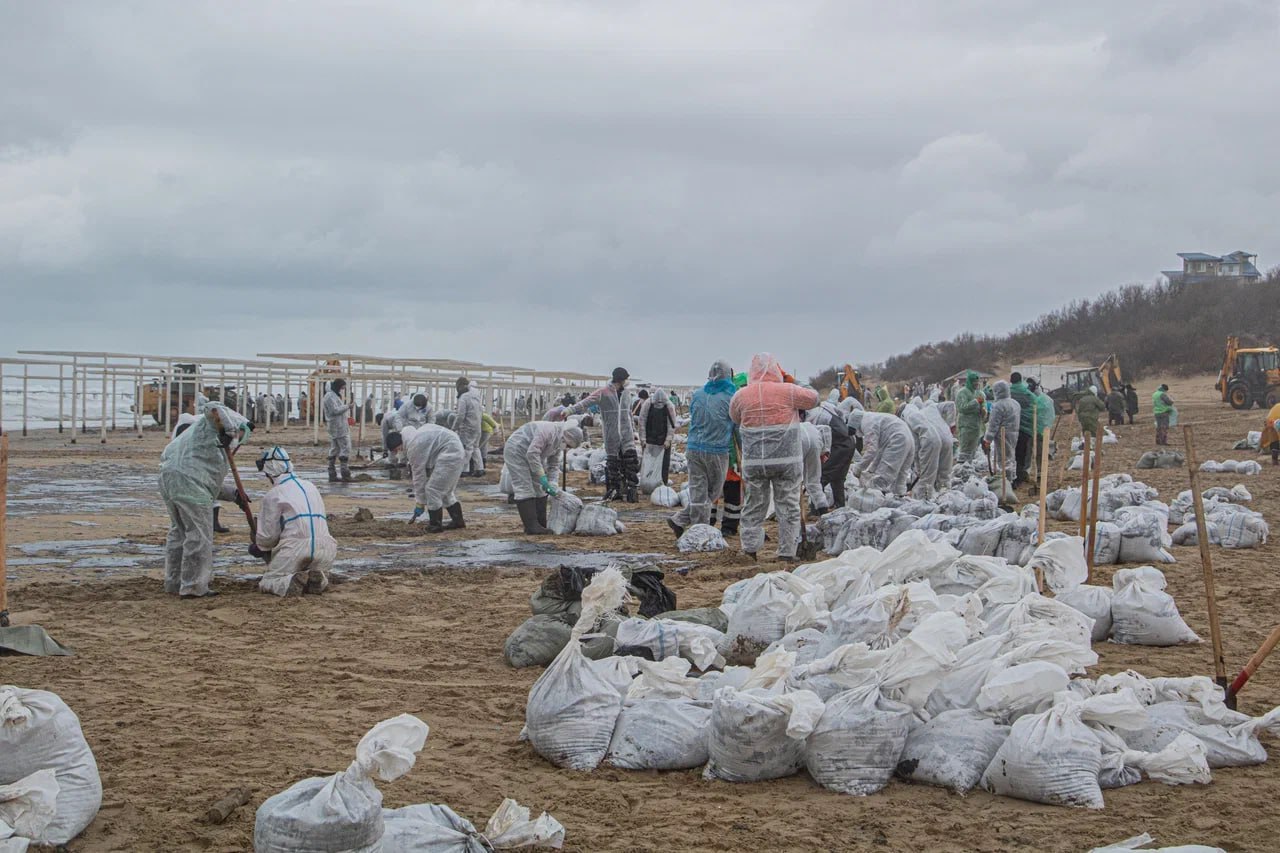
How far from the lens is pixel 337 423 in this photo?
18.7 m

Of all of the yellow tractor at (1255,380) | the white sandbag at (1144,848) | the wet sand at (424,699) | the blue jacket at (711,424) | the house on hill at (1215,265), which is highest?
the house on hill at (1215,265)

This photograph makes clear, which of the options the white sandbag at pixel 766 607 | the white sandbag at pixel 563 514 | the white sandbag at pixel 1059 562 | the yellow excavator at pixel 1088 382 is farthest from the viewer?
the yellow excavator at pixel 1088 382

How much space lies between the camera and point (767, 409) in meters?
9.49

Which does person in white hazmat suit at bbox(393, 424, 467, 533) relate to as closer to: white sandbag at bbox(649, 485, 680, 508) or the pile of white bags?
white sandbag at bbox(649, 485, 680, 508)

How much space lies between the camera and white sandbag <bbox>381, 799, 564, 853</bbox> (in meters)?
3.30

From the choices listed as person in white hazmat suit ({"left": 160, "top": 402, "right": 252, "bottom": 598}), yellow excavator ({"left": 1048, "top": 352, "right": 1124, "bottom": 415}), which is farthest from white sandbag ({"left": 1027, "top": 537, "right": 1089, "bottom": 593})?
yellow excavator ({"left": 1048, "top": 352, "right": 1124, "bottom": 415})

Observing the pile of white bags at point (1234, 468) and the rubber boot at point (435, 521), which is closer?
the rubber boot at point (435, 521)

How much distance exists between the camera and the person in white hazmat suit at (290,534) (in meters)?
8.26

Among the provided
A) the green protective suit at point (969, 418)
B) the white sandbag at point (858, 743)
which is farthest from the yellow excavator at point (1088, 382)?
the white sandbag at point (858, 743)

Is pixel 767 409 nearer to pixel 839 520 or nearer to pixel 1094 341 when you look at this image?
pixel 839 520

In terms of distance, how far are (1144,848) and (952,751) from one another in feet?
3.02

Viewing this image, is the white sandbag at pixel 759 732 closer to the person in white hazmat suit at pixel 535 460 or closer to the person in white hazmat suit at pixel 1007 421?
the person in white hazmat suit at pixel 535 460

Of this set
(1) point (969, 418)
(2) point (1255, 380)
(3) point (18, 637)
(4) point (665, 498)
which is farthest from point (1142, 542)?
(2) point (1255, 380)

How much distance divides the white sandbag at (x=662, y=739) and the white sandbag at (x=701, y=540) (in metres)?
6.05
